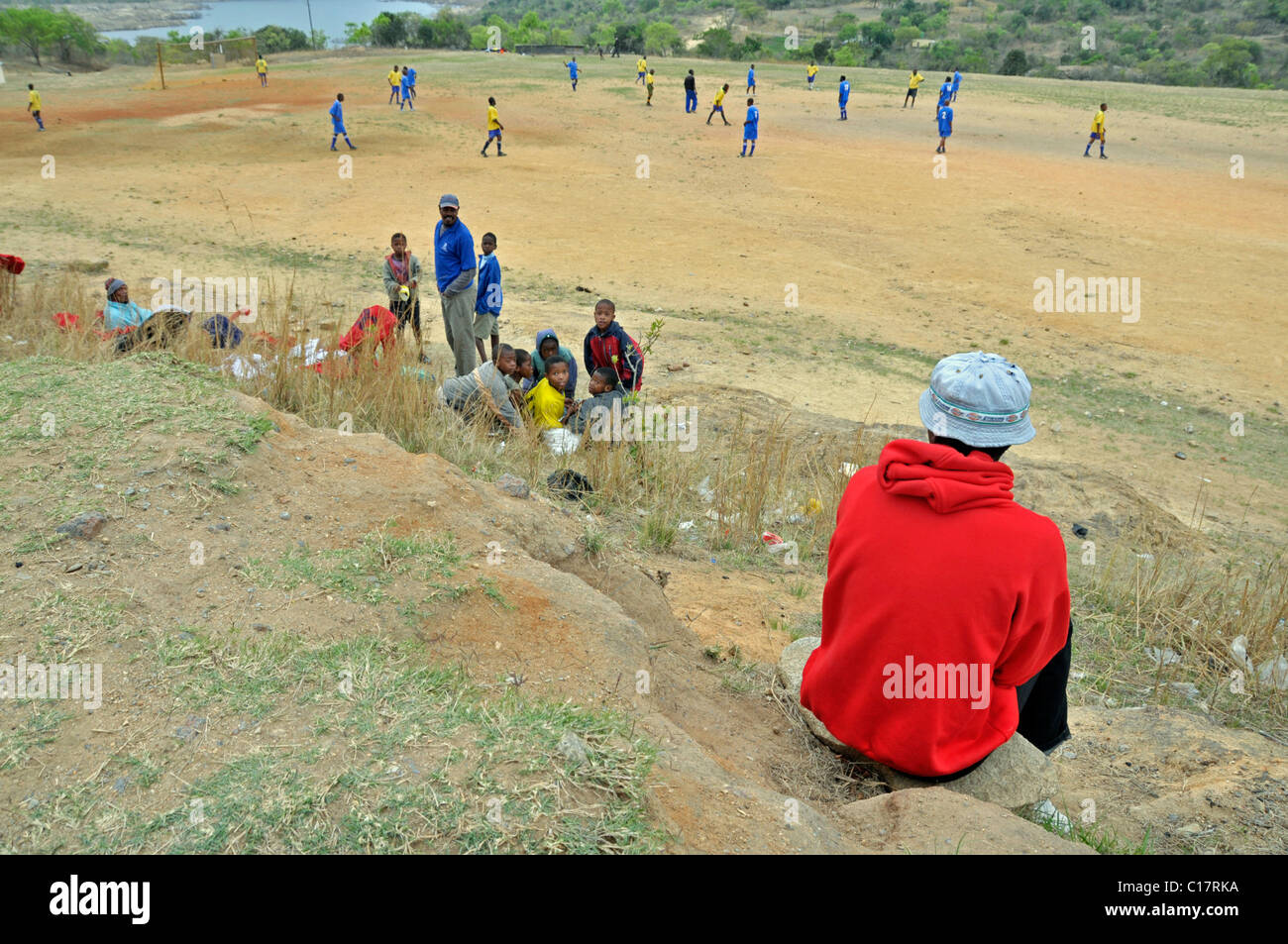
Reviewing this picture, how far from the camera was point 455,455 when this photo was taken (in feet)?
17.7

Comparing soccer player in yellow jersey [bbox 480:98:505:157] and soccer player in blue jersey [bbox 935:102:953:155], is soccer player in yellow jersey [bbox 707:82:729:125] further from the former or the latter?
soccer player in yellow jersey [bbox 480:98:505:157]

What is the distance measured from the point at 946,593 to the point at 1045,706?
30.5 inches

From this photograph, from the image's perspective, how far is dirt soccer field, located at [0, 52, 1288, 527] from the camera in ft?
33.2

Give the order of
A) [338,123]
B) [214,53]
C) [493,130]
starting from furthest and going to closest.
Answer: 1. [214,53]
2. [493,130]
3. [338,123]

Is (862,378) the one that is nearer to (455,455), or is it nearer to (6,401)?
(455,455)

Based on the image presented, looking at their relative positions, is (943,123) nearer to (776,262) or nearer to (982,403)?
(776,262)

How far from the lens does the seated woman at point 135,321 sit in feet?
20.5

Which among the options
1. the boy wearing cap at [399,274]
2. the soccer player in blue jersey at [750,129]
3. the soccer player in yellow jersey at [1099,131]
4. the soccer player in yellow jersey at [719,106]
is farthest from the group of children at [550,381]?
the soccer player in yellow jersey at [719,106]

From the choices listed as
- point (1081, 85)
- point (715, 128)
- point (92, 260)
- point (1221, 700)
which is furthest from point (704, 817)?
point (1081, 85)

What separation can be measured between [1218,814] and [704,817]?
2082 millimetres

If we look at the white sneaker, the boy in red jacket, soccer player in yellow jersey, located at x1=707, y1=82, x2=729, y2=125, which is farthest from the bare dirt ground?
the boy in red jacket

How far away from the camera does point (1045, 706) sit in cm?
297

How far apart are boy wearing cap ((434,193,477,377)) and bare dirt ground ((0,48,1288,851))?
1541mm
